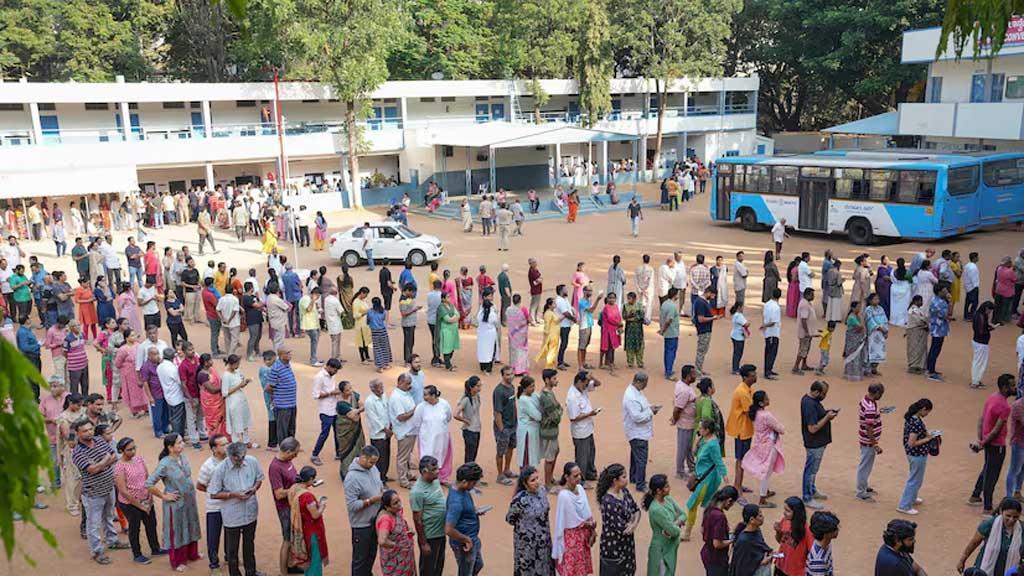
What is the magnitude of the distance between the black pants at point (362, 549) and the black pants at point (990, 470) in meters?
6.03

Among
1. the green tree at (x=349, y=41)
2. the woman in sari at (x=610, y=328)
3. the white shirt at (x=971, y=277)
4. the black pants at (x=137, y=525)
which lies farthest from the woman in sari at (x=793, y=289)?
the green tree at (x=349, y=41)

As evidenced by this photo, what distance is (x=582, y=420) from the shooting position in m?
8.85

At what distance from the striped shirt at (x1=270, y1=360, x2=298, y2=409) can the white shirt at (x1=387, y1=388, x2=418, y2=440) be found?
1.53 metres

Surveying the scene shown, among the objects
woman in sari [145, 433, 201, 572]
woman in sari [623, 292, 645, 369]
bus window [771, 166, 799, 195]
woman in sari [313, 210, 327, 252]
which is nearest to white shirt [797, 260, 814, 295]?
woman in sari [623, 292, 645, 369]

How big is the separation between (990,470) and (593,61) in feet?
116

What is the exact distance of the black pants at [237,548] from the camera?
7.28 metres

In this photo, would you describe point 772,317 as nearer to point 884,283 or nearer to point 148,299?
point 884,283

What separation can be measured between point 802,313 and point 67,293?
12507 mm

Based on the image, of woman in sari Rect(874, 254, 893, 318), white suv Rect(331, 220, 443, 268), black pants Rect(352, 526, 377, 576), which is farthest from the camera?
white suv Rect(331, 220, 443, 268)

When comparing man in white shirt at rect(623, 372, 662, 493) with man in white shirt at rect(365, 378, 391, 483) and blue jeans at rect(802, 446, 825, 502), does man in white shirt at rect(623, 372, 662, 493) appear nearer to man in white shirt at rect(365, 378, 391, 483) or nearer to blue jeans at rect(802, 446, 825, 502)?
blue jeans at rect(802, 446, 825, 502)

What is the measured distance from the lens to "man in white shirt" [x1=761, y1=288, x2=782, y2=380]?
40.1 feet

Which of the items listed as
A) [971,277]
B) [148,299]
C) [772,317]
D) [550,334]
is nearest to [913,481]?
[772,317]

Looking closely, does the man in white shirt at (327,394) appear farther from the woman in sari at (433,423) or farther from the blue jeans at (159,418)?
the blue jeans at (159,418)

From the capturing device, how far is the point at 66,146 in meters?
29.3
